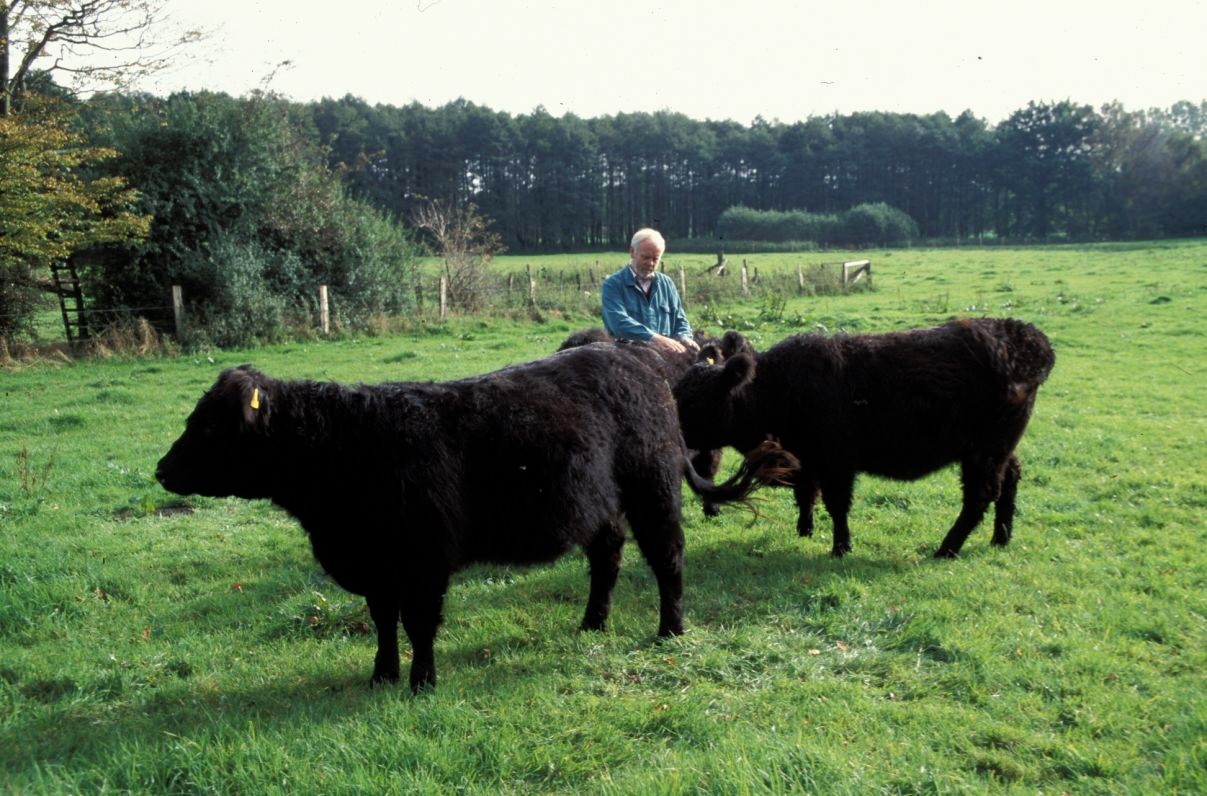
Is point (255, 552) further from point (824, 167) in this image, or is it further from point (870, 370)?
point (824, 167)

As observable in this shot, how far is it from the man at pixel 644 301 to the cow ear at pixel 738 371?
641 millimetres

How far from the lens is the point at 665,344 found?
7.63 meters

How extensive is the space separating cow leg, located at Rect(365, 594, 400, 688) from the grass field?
18cm

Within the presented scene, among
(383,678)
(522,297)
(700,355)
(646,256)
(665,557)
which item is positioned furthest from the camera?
(522,297)

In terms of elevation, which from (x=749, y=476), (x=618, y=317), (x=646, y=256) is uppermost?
(x=646, y=256)

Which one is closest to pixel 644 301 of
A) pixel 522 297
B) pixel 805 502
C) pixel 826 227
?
pixel 805 502

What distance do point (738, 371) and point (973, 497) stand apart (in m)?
2.23

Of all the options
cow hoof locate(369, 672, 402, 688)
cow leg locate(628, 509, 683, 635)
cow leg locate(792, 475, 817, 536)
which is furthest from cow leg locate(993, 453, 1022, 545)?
cow hoof locate(369, 672, 402, 688)

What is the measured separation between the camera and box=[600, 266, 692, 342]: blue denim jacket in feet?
25.0

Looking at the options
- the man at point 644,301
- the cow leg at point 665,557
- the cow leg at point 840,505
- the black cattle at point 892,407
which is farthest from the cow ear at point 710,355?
the cow leg at point 665,557

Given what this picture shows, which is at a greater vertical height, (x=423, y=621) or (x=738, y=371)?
(x=738, y=371)

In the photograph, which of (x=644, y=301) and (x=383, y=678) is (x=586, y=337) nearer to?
(x=644, y=301)

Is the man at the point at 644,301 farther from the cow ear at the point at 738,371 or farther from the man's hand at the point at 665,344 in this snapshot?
the cow ear at the point at 738,371

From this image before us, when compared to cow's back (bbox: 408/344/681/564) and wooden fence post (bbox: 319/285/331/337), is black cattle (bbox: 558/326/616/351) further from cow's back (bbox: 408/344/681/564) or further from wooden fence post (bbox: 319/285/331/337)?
wooden fence post (bbox: 319/285/331/337)
